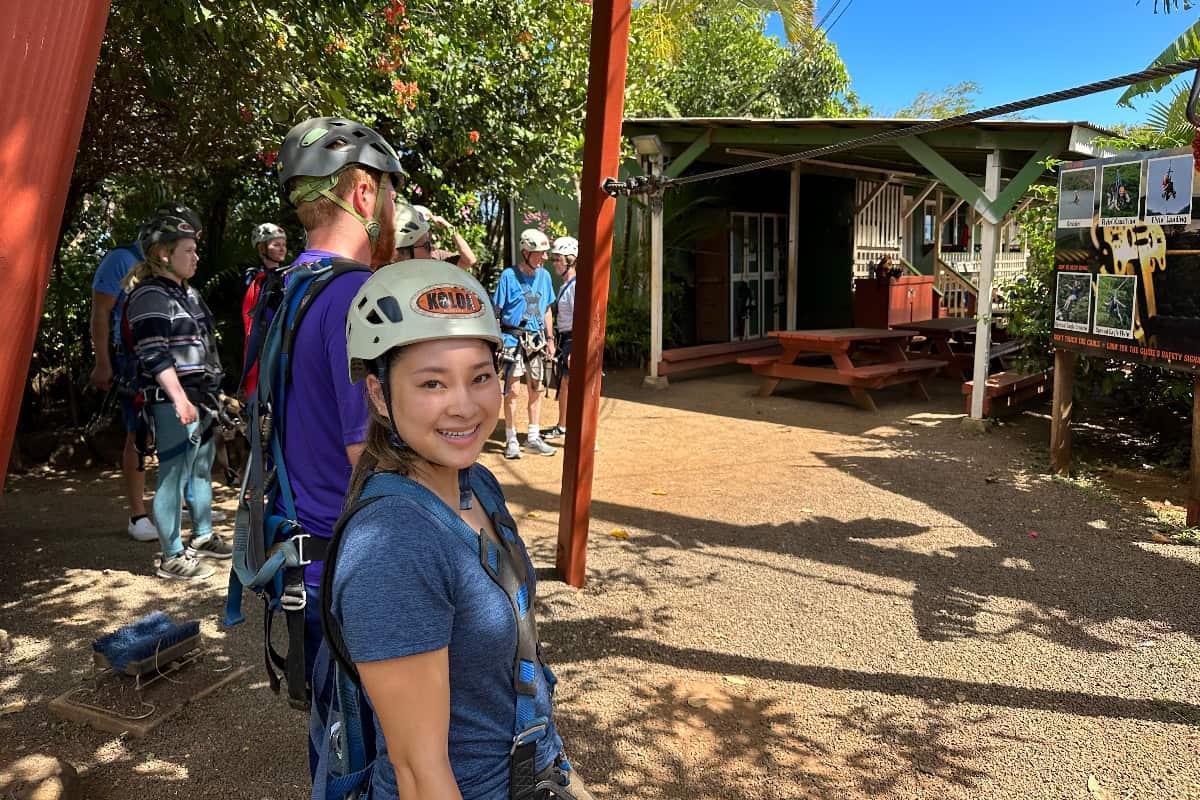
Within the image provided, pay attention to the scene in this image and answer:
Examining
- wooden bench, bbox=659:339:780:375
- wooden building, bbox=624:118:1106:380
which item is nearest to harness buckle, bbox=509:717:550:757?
wooden building, bbox=624:118:1106:380

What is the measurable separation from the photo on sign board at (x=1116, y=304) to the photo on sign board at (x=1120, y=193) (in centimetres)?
39

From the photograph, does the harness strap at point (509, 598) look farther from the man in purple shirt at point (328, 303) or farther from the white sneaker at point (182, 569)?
the white sneaker at point (182, 569)

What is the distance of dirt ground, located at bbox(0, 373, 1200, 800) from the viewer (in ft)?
10.1

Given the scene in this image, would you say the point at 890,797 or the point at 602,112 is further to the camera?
the point at 602,112

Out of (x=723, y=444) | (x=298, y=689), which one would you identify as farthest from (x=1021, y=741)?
(x=723, y=444)

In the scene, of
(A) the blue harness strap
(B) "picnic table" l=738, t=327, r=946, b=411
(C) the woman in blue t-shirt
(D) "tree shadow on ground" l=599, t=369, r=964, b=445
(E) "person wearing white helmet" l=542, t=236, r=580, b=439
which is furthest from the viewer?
(B) "picnic table" l=738, t=327, r=946, b=411

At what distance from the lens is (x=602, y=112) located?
4.13 meters

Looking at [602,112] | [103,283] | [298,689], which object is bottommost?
[298,689]

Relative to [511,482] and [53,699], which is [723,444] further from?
[53,699]

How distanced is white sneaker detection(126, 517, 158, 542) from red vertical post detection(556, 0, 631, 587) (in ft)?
8.47

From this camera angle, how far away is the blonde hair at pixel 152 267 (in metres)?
4.46

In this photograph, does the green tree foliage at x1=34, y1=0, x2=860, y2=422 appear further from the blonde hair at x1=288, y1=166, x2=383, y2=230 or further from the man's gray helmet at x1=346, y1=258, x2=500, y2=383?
the man's gray helmet at x1=346, y1=258, x2=500, y2=383

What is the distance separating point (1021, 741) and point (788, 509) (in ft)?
9.79

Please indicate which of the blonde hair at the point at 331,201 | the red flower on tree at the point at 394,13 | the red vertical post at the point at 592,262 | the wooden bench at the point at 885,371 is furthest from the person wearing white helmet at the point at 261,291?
the wooden bench at the point at 885,371
